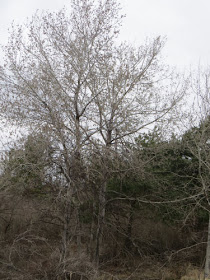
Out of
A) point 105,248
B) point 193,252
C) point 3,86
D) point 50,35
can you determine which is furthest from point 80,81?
point 193,252

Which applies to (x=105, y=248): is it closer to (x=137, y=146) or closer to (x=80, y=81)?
(x=137, y=146)

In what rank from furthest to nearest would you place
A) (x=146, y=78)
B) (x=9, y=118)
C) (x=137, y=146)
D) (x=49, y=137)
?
1. (x=146, y=78)
2. (x=137, y=146)
3. (x=9, y=118)
4. (x=49, y=137)

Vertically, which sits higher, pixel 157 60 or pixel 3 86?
pixel 157 60

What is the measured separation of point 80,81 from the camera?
46.2 feet

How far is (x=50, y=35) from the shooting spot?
550 inches

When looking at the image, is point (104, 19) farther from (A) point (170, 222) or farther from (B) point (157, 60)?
(A) point (170, 222)

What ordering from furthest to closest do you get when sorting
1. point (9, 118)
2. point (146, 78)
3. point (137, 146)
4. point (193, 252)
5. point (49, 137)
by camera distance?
point (193, 252) → point (146, 78) → point (137, 146) → point (9, 118) → point (49, 137)

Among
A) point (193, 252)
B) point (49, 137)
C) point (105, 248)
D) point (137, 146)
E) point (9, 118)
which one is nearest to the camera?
point (49, 137)

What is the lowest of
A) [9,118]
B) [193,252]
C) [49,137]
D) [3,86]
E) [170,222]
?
[193,252]

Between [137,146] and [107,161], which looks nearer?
[107,161]

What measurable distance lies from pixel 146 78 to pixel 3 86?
19.8 feet

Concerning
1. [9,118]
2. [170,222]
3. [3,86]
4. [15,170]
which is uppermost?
[3,86]

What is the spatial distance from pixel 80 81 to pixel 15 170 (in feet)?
15.5

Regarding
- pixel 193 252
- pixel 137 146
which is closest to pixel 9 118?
pixel 137 146
